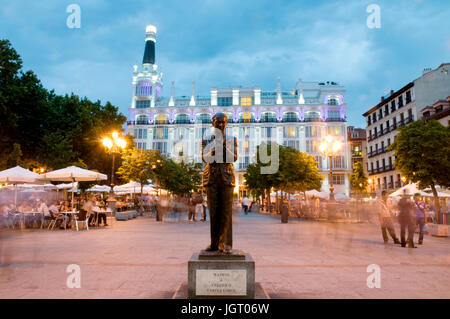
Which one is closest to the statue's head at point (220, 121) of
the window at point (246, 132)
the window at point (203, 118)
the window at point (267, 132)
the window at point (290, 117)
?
the window at point (246, 132)

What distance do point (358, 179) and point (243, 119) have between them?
1031 inches

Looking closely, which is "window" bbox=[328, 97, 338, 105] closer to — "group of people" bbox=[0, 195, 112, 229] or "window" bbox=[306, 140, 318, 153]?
"window" bbox=[306, 140, 318, 153]

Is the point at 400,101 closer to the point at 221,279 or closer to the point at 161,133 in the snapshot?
the point at 161,133

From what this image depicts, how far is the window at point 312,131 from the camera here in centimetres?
5909

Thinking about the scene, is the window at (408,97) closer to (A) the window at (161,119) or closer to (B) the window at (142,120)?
(A) the window at (161,119)

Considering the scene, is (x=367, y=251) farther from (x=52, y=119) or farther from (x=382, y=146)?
(x=382, y=146)

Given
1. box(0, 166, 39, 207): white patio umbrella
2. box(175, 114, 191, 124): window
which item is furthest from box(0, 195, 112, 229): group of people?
box(175, 114, 191, 124): window

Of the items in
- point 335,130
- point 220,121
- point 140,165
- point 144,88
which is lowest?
point 220,121

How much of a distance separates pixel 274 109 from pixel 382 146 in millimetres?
21977

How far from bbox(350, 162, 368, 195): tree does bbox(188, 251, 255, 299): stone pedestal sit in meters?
60.8

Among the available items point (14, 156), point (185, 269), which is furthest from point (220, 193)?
point (14, 156)

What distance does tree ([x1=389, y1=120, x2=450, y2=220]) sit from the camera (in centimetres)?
1681

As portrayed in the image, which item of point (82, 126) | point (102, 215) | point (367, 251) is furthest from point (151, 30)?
point (367, 251)

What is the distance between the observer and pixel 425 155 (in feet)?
55.8
